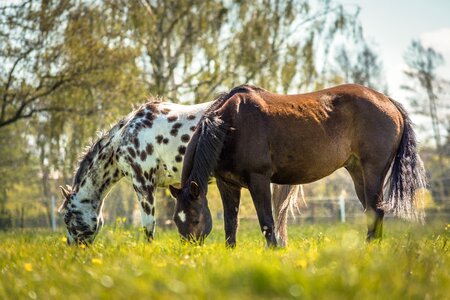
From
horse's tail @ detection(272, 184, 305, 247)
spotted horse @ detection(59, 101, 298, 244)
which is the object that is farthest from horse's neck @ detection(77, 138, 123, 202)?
horse's tail @ detection(272, 184, 305, 247)

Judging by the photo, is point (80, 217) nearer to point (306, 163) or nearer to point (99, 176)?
point (99, 176)

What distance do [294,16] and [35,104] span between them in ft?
29.0

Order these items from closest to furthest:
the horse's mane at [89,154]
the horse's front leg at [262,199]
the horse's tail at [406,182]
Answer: the horse's front leg at [262,199]
the horse's tail at [406,182]
the horse's mane at [89,154]

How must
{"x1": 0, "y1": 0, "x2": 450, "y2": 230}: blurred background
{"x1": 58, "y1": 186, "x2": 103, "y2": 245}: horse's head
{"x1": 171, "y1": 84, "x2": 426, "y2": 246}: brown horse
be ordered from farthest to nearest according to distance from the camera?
{"x1": 0, "y1": 0, "x2": 450, "y2": 230}: blurred background, {"x1": 58, "y1": 186, "x2": 103, "y2": 245}: horse's head, {"x1": 171, "y1": 84, "x2": 426, "y2": 246}: brown horse

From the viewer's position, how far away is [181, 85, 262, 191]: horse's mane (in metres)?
6.58

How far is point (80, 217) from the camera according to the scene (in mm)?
9469

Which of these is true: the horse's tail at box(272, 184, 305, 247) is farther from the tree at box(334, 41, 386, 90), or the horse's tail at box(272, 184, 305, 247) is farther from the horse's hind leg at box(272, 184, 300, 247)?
the tree at box(334, 41, 386, 90)

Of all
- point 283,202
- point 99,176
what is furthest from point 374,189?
point 99,176

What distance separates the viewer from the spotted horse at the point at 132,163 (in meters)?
9.45

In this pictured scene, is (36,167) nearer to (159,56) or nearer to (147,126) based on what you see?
(159,56)

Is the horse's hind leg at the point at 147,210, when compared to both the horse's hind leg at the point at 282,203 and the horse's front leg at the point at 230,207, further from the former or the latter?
the horse's front leg at the point at 230,207

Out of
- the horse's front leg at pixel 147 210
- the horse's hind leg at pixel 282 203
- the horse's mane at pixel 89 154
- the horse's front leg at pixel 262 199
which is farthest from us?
the horse's mane at pixel 89 154

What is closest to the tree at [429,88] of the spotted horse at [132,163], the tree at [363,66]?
the tree at [363,66]

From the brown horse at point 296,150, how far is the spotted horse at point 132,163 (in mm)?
2105
